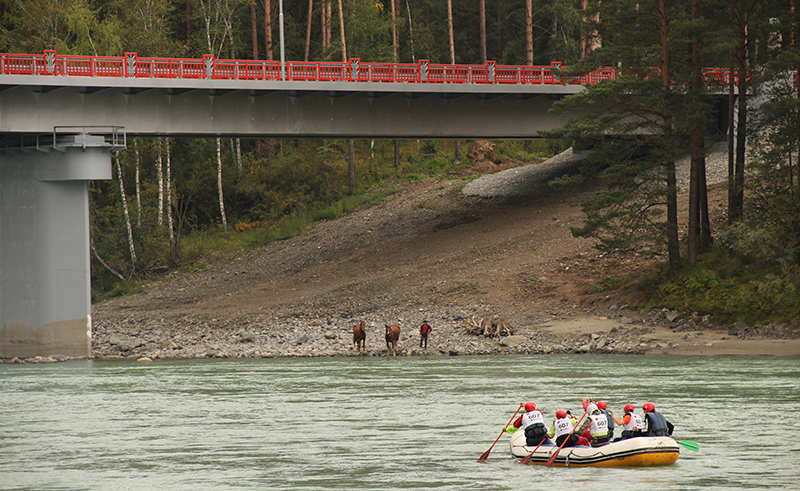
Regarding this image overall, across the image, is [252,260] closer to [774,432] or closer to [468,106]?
[468,106]

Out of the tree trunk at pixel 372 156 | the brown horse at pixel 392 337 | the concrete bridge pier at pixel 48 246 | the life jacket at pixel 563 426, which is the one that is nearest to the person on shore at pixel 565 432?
the life jacket at pixel 563 426

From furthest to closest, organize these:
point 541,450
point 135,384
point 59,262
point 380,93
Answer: point 380,93, point 59,262, point 135,384, point 541,450

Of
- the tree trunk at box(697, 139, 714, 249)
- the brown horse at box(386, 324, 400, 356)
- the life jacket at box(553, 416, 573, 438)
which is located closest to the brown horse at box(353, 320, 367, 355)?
the brown horse at box(386, 324, 400, 356)

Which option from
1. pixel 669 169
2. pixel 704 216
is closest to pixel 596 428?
pixel 669 169

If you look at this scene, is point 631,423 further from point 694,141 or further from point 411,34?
point 411,34

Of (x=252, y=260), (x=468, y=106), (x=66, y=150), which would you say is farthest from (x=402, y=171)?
(x=66, y=150)

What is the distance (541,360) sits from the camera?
33.8 m

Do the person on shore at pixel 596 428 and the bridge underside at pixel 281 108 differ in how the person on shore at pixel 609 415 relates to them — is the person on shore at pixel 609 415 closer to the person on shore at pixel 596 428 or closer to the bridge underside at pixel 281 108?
the person on shore at pixel 596 428

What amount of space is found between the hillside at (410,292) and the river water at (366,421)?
397 centimetres

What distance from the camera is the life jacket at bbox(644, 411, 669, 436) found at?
1789 centimetres

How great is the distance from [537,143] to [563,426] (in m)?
61.5

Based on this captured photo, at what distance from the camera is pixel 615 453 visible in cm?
1819

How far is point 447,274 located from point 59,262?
18261 millimetres

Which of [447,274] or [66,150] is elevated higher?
[66,150]
